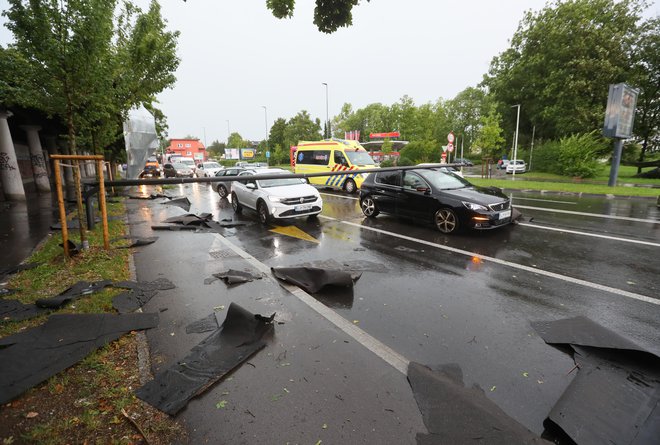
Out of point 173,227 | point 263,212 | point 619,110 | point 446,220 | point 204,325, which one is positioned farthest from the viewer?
point 619,110

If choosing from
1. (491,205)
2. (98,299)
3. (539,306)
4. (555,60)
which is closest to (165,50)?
(98,299)

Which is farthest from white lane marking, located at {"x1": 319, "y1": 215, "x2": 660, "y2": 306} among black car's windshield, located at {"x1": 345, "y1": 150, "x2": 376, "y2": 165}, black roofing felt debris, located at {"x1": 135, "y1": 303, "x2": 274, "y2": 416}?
black car's windshield, located at {"x1": 345, "y1": 150, "x2": 376, "y2": 165}

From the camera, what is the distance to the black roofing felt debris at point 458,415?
2344 mm

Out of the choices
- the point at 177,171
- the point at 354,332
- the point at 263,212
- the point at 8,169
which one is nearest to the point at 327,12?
the point at 354,332

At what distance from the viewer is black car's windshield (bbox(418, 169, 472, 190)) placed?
8.74 meters

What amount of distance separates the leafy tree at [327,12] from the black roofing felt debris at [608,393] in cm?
612

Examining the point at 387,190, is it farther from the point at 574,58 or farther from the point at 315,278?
the point at 574,58

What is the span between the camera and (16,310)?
165 inches

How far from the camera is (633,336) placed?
12.0 feet

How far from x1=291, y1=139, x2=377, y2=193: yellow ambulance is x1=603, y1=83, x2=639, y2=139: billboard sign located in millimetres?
13316

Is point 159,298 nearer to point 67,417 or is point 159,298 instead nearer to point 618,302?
point 67,417

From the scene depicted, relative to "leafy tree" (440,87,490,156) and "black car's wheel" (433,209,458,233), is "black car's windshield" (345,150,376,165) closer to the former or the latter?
"black car's wheel" (433,209,458,233)

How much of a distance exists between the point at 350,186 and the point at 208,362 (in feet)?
47.5

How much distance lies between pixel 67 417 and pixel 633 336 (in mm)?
5487
